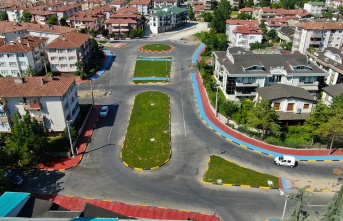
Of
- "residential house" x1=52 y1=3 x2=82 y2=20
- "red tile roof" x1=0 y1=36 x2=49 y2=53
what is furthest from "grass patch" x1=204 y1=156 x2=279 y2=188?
"residential house" x1=52 y1=3 x2=82 y2=20

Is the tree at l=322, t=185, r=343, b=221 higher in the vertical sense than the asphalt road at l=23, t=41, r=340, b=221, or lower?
higher

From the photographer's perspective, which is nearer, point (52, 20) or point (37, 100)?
point (37, 100)

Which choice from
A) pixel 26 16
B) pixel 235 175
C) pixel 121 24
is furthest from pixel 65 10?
pixel 235 175

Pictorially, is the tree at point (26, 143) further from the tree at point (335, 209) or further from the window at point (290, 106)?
the window at point (290, 106)

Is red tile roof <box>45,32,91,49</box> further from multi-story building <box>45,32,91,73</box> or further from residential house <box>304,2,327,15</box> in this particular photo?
residential house <box>304,2,327,15</box>

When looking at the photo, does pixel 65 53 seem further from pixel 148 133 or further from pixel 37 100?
pixel 148 133

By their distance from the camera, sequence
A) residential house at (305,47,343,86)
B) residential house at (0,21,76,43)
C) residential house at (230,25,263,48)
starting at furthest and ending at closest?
1. residential house at (230,25,263,48)
2. residential house at (0,21,76,43)
3. residential house at (305,47,343,86)
